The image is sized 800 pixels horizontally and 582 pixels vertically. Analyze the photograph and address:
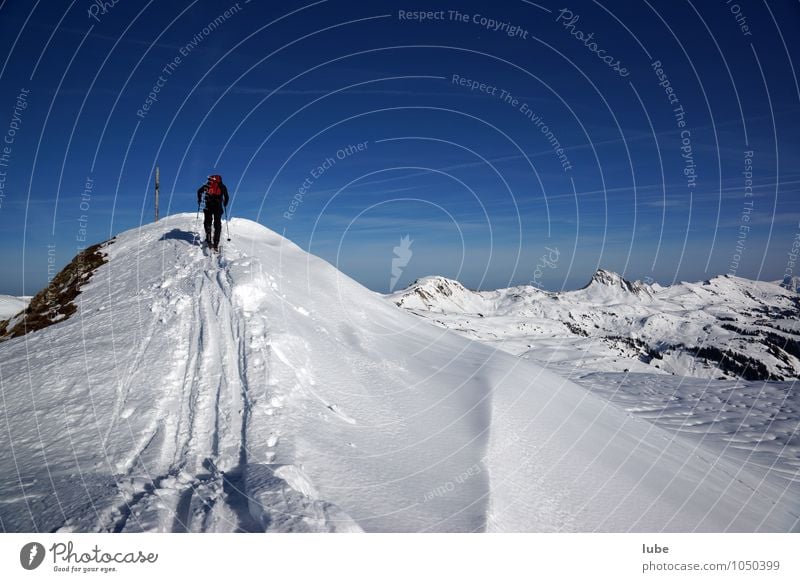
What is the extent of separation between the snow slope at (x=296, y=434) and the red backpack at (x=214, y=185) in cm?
299

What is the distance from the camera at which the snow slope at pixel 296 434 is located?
16.8ft

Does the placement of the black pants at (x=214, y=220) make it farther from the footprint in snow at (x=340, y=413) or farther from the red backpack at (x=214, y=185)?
the footprint in snow at (x=340, y=413)

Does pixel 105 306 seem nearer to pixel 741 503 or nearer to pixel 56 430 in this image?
pixel 56 430

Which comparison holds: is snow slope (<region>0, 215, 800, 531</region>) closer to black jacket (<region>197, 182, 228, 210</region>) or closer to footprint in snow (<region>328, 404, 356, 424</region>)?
footprint in snow (<region>328, 404, 356, 424</region>)

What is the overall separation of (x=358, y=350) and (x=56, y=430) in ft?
20.5

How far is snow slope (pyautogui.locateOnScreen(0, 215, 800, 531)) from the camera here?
511 centimetres

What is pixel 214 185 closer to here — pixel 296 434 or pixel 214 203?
pixel 214 203

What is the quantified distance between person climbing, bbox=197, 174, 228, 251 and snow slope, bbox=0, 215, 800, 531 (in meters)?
1.38

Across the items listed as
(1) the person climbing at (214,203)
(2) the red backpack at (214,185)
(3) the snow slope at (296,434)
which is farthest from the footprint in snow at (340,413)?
(2) the red backpack at (214,185)

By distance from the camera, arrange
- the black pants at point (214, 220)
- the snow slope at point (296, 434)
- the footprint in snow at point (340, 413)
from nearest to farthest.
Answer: the snow slope at point (296, 434), the footprint in snow at point (340, 413), the black pants at point (214, 220)

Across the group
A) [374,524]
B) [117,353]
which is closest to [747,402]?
[374,524]

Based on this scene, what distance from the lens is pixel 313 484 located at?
551 centimetres

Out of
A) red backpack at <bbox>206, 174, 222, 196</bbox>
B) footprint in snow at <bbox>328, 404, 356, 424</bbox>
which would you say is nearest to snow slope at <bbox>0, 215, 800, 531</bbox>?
footprint in snow at <bbox>328, 404, 356, 424</bbox>

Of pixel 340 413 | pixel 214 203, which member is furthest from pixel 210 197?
pixel 340 413
